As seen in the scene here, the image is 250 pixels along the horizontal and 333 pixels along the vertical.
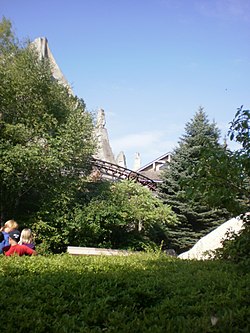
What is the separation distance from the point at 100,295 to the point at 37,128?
1040 centimetres

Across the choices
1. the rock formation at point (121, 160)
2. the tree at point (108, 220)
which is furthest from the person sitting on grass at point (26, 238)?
the rock formation at point (121, 160)

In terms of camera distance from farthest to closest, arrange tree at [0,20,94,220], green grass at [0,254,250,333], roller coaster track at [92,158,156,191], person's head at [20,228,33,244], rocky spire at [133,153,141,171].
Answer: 1. rocky spire at [133,153,141,171]
2. roller coaster track at [92,158,156,191]
3. tree at [0,20,94,220]
4. person's head at [20,228,33,244]
5. green grass at [0,254,250,333]

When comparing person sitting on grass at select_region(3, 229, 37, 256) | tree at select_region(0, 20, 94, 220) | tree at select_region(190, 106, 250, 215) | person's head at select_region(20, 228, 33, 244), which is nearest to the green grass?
tree at select_region(190, 106, 250, 215)

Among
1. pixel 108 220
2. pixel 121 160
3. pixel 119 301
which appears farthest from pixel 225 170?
pixel 121 160

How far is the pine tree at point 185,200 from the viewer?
16875 mm

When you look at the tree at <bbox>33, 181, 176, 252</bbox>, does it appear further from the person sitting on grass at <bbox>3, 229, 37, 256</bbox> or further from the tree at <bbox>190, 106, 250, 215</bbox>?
the tree at <bbox>190, 106, 250, 215</bbox>

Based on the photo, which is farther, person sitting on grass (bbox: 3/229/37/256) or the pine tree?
the pine tree

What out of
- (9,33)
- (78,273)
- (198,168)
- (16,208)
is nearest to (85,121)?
(16,208)

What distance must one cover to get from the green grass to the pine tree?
11.8m

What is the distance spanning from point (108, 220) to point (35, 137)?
4097 millimetres

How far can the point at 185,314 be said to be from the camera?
10.7ft

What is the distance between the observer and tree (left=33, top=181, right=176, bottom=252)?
1294 cm

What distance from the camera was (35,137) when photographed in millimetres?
13391

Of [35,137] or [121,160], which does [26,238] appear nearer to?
[35,137]
